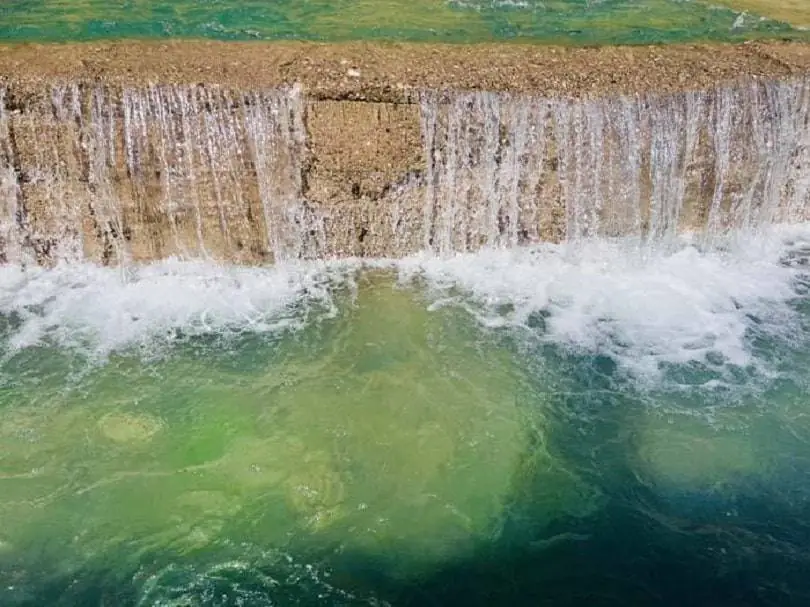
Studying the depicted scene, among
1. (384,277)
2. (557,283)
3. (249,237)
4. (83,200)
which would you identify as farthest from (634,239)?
(83,200)

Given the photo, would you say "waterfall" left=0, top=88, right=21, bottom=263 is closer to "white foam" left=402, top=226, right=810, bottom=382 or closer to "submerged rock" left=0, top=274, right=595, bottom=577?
"submerged rock" left=0, top=274, right=595, bottom=577

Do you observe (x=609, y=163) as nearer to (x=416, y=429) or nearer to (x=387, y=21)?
(x=387, y=21)

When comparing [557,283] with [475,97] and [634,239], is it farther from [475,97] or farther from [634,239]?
[475,97]

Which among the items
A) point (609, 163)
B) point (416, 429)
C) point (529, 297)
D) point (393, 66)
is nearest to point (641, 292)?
point (529, 297)

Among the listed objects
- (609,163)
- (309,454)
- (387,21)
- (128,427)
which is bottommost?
(309,454)

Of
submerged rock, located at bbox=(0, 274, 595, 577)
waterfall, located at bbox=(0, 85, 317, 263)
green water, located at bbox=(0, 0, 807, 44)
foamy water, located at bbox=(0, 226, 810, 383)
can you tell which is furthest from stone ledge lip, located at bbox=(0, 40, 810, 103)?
submerged rock, located at bbox=(0, 274, 595, 577)

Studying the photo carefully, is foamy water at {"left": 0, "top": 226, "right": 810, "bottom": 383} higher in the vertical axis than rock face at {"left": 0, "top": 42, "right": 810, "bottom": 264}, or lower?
lower
